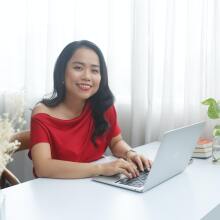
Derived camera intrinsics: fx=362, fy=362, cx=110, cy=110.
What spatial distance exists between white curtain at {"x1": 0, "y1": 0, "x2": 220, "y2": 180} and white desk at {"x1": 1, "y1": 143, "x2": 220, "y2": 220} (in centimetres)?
66

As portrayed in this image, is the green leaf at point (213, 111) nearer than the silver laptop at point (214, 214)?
No

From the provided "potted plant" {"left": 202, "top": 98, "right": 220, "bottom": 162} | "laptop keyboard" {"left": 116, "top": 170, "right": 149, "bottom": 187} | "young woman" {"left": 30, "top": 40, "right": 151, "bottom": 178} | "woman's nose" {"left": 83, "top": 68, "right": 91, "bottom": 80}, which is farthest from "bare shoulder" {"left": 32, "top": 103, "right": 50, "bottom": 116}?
"potted plant" {"left": 202, "top": 98, "right": 220, "bottom": 162}

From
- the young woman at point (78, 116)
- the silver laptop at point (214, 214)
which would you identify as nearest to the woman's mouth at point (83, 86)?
the young woman at point (78, 116)

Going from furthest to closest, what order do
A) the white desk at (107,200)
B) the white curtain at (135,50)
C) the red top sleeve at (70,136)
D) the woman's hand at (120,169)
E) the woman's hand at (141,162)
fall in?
the white curtain at (135,50)
the red top sleeve at (70,136)
the woman's hand at (141,162)
the woman's hand at (120,169)
the white desk at (107,200)

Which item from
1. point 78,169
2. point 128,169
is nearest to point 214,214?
point 128,169

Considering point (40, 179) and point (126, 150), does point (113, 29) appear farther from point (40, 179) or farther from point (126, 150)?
point (40, 179)

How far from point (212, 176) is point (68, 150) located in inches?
23.7

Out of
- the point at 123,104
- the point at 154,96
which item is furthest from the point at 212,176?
the point at 123,104

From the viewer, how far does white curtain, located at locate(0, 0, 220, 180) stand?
185 centimetres

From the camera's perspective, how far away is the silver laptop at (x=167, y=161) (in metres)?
1.12

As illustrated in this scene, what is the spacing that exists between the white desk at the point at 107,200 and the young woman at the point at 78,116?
0.20 metres

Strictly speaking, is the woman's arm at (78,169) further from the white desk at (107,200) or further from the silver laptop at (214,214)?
the silver laptop at (214,214)

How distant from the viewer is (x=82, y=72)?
62.9 inches

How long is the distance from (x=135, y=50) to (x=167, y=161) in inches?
38.2
